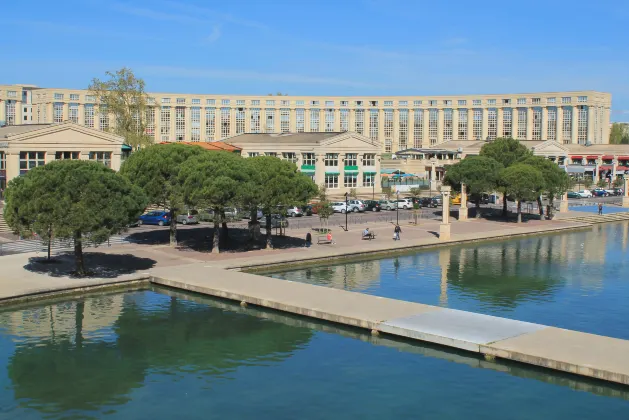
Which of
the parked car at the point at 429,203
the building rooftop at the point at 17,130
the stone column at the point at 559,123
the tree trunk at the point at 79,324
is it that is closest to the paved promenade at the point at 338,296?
the tree trunk at the point at 79,324

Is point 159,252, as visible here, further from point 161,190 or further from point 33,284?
point 33,284

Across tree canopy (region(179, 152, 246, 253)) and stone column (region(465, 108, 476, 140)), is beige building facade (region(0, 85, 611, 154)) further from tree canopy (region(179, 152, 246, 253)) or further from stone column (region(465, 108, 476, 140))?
tree canopy (region(179, 152, 246, 253))

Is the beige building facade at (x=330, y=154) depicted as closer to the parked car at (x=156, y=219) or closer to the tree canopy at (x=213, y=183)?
the parked car at (x=156, y=219)

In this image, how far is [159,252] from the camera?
2008 inches

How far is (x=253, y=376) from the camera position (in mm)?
26953

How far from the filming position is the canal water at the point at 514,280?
3622 centimetres

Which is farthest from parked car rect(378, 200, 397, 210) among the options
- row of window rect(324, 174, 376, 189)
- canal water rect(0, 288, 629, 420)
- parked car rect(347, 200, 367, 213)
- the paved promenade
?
canal water rect(0, 288, 629, 420)

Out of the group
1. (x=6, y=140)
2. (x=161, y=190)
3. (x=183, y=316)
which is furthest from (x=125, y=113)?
(x=183, y=316)

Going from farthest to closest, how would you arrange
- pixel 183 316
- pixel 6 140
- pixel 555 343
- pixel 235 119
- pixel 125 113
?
pixel 235 119
pixel 125 113
pixel 6 140
pixel 183 316
pixel 555 343

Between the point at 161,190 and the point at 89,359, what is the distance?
81.1 feet

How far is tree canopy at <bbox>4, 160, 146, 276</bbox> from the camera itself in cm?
3953

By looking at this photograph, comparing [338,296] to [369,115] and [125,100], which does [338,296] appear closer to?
[125,100]

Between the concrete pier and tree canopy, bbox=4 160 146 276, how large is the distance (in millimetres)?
4393

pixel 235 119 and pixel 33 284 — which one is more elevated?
pixel 235 119
